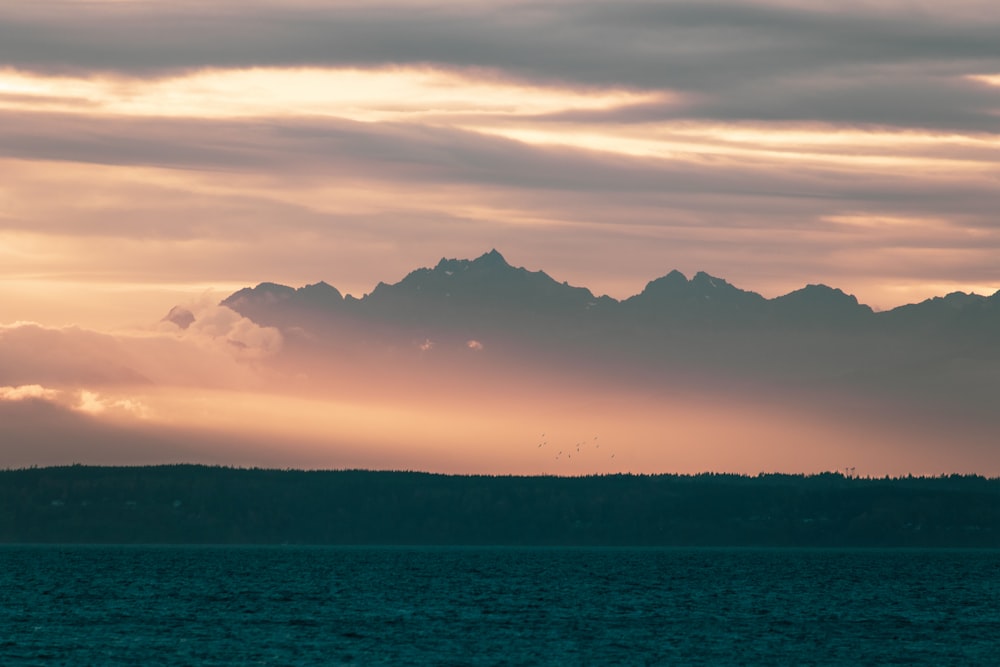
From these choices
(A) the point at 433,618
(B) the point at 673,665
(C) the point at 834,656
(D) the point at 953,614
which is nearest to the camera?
(B) the point at 673,665

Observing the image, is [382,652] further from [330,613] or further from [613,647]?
[330,613]

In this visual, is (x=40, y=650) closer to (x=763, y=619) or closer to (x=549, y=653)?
(x=549, y=653)

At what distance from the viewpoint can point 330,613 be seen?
18125 centimetres

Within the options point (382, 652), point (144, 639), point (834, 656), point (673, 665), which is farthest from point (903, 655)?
point (144, 639)

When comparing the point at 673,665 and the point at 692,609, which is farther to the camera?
the point at 692,609

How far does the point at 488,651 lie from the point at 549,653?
5467 mm

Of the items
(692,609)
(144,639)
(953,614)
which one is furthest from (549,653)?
(953,614)

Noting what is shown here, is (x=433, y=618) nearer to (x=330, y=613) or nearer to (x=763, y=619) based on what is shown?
(x=330, y=613)

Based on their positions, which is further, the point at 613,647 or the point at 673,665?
the point at 613,647

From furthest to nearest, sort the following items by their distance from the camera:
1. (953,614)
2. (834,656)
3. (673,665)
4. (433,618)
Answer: (953,614)
(433,618)
(834,656)
(673,665)

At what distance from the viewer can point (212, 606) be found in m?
194

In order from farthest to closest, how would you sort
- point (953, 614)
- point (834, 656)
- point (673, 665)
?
point (953, 614) < point (834, 656) < point (673, 665)

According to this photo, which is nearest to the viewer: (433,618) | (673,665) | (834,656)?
(673,665)

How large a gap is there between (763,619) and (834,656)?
147 ft
